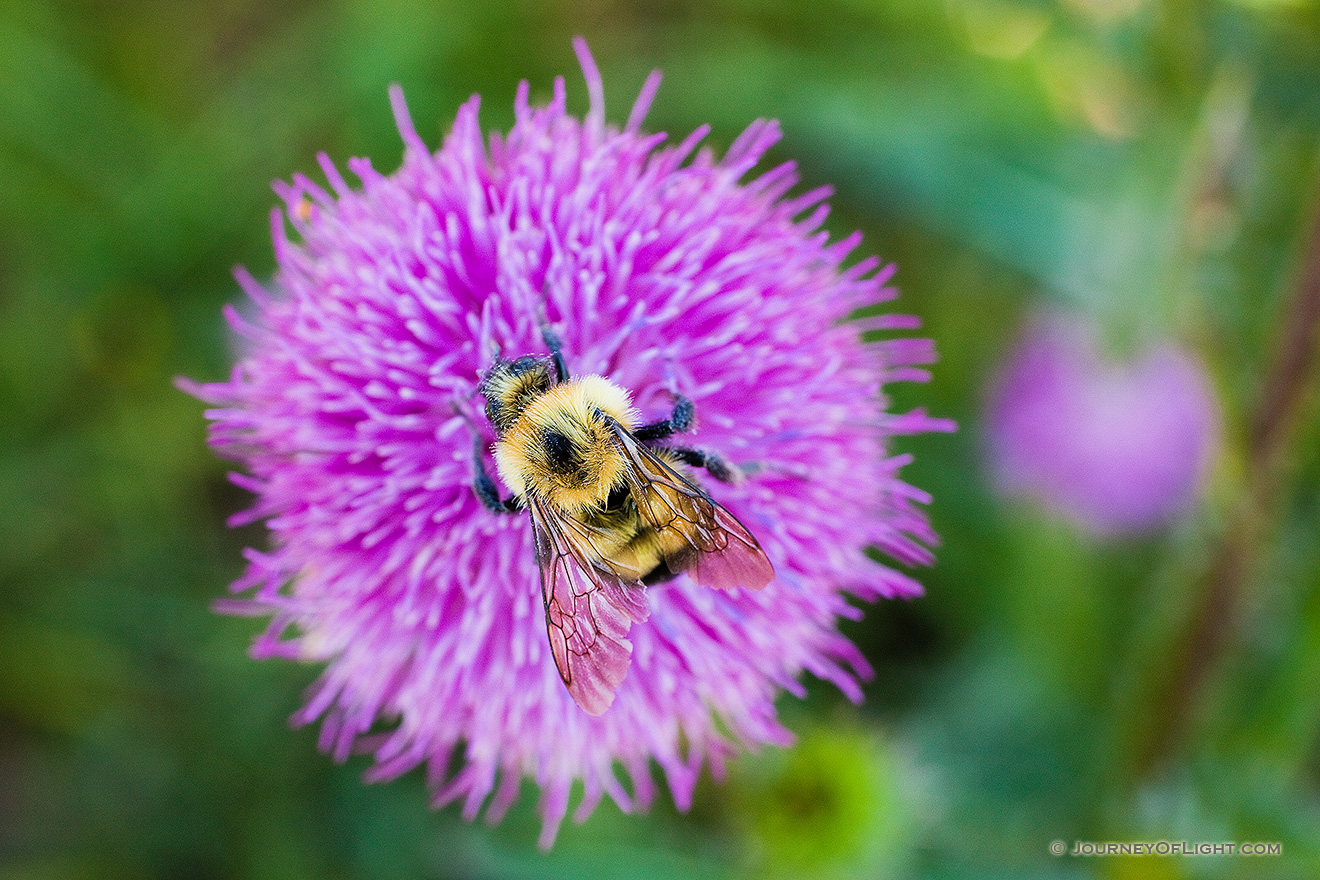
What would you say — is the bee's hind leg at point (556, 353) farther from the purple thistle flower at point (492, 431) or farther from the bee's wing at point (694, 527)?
the bee's wing at point (694, 527)

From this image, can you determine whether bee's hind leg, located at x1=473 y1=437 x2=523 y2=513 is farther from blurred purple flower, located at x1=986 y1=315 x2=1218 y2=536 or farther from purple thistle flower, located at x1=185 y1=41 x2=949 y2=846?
blurred purple flower, located at x1=986 y1=315 x2=1218 y2=536

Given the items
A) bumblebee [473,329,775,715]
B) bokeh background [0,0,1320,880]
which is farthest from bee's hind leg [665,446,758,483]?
bokeh background [0,0,1320,880]

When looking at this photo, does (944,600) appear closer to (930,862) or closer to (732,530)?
(930,862)

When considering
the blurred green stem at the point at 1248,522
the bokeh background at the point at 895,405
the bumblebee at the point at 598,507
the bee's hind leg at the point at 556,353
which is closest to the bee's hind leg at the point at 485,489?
the bumblebee at the point at 598,507

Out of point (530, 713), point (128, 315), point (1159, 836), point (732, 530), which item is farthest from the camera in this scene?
point (128, 315)

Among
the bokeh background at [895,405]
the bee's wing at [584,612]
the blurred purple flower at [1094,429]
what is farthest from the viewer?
the blurred purple flower at [1094,429]

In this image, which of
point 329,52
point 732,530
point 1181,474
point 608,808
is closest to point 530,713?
point 732,530

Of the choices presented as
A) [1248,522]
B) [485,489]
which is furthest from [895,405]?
[485,489]
